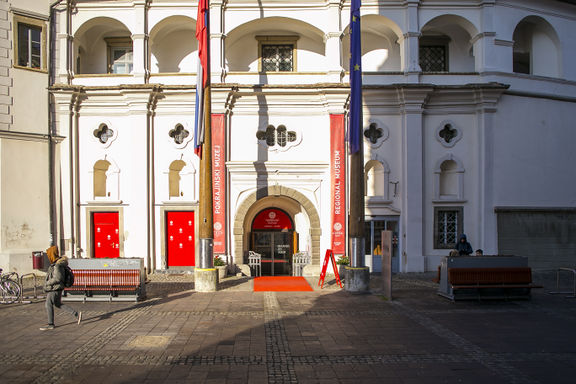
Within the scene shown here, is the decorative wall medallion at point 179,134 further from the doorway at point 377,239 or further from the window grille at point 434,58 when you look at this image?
the window grille at point 434,58

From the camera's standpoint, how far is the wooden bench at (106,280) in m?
11.9

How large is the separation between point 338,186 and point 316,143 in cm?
209

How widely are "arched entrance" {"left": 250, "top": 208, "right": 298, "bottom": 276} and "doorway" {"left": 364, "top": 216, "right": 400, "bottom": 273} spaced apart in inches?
A: 122

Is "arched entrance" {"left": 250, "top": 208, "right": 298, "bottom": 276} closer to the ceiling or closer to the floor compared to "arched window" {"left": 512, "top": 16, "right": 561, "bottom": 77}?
closer to the floor

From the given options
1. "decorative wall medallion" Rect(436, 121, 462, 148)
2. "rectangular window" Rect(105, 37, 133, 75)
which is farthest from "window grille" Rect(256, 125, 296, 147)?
"rectangular window" Rect(105, 37, 133, 75)

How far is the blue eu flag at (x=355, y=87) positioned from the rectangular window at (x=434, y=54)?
6155 millimetres

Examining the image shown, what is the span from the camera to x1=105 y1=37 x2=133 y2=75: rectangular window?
1897 cm

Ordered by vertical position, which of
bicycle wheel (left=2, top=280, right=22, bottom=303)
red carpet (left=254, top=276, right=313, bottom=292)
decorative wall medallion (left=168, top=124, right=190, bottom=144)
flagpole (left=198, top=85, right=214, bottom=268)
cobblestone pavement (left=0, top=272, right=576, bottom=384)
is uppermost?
decorative wall medallion (left=168, top=124, right=190, bottom=144)

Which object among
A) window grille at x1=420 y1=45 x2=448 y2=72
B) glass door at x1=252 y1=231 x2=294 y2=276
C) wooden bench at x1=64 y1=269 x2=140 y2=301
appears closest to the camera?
wooden bench at x1=64 y1=269 x2=140 y2=301

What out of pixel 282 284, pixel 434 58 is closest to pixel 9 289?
pixel 282 284

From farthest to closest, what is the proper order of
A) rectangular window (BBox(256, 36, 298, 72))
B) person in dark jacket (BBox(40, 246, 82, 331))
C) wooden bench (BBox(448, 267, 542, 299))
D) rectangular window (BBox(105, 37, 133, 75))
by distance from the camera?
1. rectangular window (BBox(105, 37, 133, 75))
2. rectangular window (BBox(256, 36, 298, 72))
3. wooden bench (BBox(448, 267, 542, 299))
4. person in dark jacket (BBox(40, 246, 82, 331))

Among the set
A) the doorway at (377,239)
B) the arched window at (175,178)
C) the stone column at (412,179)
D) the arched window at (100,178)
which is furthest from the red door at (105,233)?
the stone column at (412,179)

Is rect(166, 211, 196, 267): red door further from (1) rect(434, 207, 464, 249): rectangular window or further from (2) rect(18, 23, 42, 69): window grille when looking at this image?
(1) rect(434, 207, 464, 249): rectangular window

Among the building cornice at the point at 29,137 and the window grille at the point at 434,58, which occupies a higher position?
the window grille at the point at 434,58
